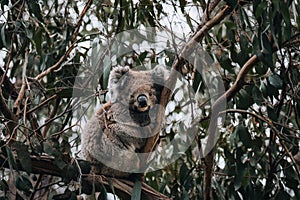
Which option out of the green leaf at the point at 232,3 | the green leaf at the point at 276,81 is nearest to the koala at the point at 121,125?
the green leaf at the point at 276,81

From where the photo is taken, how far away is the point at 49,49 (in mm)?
4258

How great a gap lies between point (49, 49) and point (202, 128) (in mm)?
1325

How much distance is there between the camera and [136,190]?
10.8 ft

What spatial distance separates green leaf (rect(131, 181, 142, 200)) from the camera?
10.6 feet

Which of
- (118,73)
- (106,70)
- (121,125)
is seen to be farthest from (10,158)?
(118,73)

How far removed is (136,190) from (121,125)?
683 millimetres

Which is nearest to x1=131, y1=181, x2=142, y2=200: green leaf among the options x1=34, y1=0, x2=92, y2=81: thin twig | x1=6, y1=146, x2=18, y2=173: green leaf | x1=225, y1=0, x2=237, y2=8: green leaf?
x1=6, y1=146, x2=18, y2=173: green leaf

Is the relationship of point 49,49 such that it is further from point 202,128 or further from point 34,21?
point 202,128

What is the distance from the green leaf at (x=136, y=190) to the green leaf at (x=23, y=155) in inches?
25.3

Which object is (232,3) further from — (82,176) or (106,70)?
(82,176)

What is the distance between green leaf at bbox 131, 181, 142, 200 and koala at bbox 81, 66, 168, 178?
1.27 ft

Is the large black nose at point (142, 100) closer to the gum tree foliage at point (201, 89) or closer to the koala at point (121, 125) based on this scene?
the koala at point (121, 125)

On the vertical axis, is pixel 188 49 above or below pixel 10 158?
above

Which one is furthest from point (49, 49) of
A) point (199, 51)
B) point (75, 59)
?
point (199, 51)
